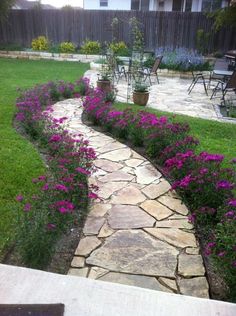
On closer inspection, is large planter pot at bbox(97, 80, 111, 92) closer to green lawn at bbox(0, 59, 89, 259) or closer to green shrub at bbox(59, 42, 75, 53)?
green lawn at bbox(0, 59, 89, 259)

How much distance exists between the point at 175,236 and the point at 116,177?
1.16 meters

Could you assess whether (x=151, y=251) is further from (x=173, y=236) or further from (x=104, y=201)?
(x=104, y=201)

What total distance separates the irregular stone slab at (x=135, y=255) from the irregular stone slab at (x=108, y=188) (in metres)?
0.63

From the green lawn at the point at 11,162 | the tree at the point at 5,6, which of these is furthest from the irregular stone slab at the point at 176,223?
the tree at the point at 5,6

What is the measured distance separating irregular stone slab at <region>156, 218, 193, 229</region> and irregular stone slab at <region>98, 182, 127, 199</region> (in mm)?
647

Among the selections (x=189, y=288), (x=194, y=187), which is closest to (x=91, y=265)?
(x=189, y=288)

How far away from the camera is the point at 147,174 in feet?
12.0

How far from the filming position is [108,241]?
252cm

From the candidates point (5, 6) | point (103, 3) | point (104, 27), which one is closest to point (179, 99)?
point (104, 27)

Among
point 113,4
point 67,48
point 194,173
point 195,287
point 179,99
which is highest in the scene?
point 113,4

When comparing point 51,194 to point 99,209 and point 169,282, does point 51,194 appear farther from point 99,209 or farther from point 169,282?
point 169,282

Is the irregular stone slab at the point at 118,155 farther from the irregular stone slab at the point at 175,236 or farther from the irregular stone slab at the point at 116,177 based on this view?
the irregular stone slab at the point at 175,236

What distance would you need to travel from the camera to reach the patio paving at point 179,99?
253 inches

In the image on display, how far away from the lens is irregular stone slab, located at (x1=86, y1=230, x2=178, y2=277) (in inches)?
88.6
